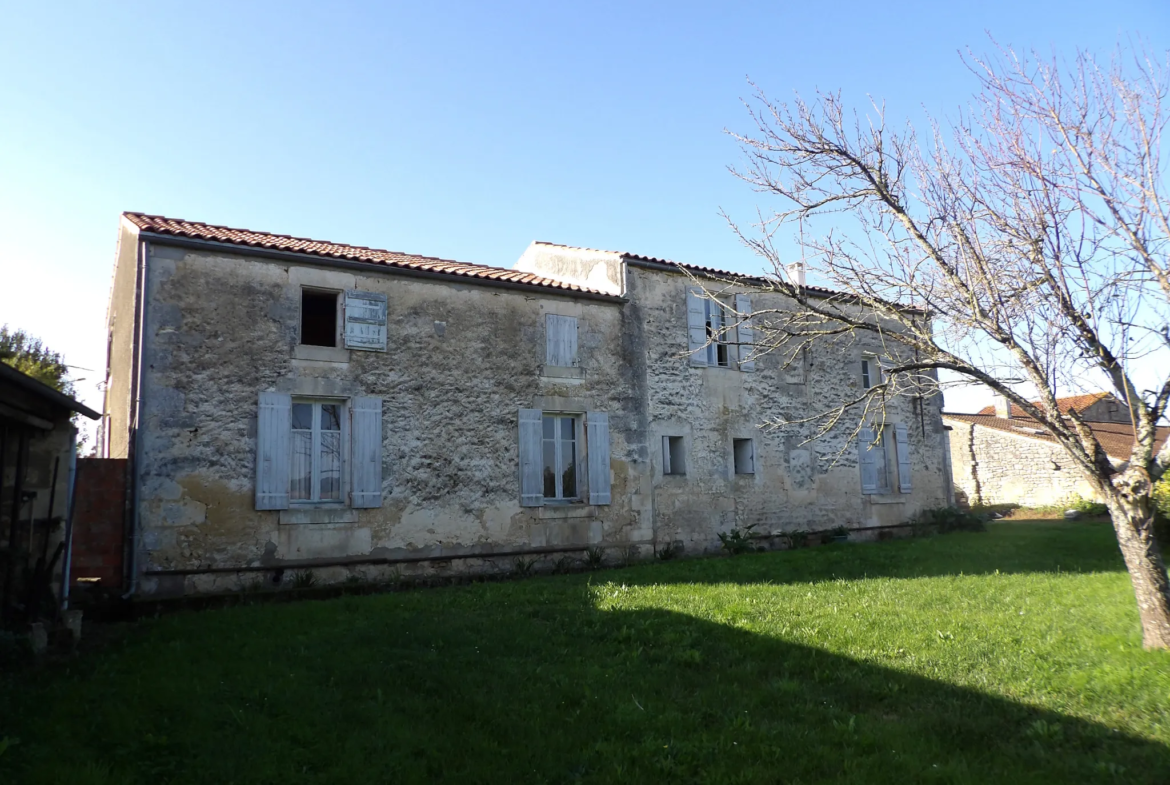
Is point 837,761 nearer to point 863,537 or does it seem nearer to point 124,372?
point 124,372

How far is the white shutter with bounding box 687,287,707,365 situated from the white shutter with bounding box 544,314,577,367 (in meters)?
2.17

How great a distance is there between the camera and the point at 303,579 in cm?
872

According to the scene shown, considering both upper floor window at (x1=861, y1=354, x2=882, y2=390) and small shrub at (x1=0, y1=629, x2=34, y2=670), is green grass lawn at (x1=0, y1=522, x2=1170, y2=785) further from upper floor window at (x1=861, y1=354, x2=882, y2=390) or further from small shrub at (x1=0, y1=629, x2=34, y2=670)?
upper floor window at (x1=861, y1=354, x2=882, y2=390)

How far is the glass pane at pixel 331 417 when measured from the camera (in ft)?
30.5

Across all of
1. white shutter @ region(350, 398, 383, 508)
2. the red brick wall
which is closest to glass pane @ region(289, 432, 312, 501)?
white shutter @ region(350, 398, 383, 508)

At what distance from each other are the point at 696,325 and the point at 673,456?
219 centimetres

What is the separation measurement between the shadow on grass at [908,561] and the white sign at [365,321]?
435 centimetres

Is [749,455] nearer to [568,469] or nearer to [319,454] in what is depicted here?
[568,469]

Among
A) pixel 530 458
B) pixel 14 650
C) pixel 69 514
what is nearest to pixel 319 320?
pixel 530 458

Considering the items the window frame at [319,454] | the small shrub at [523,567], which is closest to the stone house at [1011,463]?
the small shrub at [523,567]

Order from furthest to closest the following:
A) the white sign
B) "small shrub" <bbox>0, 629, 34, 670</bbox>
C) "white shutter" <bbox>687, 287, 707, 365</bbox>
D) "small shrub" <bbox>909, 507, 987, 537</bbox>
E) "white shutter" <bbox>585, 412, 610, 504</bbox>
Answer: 1. "small shrub" <bbox>909, 507, 987, 537</bbox>
2. "white shutter" <bbox>687, 287, 707, 365</bbox>
3. "white shutter" <bbox>585, 412, 610, 504</bbox>
4. the white sign
5. "small shrub" <bbox>0, 629, 34, 670</bbox>

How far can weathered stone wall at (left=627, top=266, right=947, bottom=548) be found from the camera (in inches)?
463

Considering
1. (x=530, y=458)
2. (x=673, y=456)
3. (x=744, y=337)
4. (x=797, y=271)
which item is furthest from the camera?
(x=797, y=271)

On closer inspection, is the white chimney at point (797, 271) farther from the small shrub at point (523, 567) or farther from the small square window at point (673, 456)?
the small shrub at point (523, 567)
